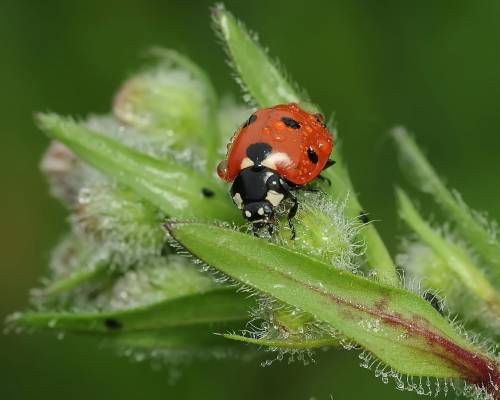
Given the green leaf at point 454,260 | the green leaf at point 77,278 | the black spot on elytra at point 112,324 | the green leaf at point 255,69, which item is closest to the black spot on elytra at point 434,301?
the green leaf at point 454,260

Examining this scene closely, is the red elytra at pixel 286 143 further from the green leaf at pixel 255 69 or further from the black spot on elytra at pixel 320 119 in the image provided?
the green leaf at pixel 255 69

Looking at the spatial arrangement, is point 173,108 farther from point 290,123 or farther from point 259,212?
point 259,212

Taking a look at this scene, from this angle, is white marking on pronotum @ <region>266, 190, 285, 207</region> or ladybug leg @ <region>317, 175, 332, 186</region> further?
ladybug leg @ <region>317, 175, 332, 186</region>

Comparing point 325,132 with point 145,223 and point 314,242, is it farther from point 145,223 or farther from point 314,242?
point 145,223

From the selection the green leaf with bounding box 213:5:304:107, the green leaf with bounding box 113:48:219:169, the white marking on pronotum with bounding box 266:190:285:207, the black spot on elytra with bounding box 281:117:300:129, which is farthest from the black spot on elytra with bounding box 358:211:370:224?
the green leaf with bounding box 113:48:219:169

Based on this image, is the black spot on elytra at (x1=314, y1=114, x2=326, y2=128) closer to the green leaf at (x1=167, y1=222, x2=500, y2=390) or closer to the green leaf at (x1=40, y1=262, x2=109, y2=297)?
the green leaf at (x1=167, y1=222, x2=500, y2=390)

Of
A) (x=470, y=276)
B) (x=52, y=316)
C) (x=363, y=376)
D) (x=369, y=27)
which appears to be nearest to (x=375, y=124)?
(x=369, y=27)

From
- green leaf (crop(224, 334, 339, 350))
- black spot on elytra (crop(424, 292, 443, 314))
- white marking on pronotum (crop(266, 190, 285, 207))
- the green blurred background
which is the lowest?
green leaf (crop(224, 334, 339, 350))
